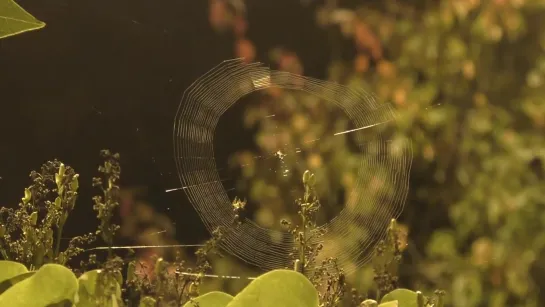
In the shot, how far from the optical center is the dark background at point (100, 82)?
802 mm

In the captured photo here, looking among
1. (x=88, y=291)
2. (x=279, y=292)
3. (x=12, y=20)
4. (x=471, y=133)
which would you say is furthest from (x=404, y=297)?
(x=471, y=133)

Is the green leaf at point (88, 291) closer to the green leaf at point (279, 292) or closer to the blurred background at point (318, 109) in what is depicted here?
the green leaf at point (279, 292)

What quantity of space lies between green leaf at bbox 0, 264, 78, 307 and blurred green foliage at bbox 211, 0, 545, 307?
2.17 ft

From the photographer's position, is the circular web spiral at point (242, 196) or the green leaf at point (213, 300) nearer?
the green leaf at point (213, 300)

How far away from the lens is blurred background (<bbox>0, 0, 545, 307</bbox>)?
80cm

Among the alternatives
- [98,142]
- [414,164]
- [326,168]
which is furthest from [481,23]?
[98,142]

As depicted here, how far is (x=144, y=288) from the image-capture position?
1.49 feet

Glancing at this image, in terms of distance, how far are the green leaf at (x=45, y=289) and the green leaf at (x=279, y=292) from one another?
11 cm

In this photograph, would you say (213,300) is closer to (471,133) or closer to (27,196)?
(27,196)

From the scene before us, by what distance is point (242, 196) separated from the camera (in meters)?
0.81

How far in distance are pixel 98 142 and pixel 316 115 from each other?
308mm

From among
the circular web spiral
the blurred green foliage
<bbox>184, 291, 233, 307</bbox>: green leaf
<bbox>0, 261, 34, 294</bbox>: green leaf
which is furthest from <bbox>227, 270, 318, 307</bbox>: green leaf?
the blurred green foliage

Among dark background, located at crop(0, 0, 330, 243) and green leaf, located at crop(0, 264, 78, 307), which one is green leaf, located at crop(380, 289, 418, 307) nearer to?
green leaf, located at crop(0, 264, 78, 307)

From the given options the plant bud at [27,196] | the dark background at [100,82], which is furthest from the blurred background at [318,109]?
the plant bud at [27,196]
